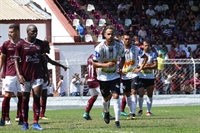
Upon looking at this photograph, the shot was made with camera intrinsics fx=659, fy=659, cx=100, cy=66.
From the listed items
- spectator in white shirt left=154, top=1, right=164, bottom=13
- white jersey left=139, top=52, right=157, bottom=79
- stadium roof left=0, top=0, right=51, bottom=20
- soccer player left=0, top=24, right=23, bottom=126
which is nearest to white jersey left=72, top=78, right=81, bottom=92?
white jersey left=139, top=52, right=157, bottom=79

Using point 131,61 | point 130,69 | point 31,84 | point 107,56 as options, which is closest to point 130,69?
point 130,69

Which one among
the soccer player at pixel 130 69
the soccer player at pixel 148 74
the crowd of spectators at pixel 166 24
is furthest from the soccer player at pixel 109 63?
the crowd of spectators at pixel 166 24

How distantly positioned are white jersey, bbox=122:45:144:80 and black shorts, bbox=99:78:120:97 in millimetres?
3092

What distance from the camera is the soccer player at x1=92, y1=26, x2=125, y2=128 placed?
14.2 metres

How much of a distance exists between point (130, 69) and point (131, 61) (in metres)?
0.24

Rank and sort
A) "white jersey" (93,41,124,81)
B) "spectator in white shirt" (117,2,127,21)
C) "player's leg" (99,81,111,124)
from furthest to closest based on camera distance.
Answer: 1. "spectator in white shirt" (117,2,127,21)
2. "player's leg" (99,81,111,124)
3. "white jersey" (93,41,124,81)

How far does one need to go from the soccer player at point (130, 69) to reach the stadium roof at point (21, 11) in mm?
23821

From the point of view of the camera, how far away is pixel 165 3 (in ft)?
139

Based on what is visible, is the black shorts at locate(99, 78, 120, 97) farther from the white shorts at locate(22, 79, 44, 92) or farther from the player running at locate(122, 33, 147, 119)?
the player running at locate(122, 33, 147, 119)

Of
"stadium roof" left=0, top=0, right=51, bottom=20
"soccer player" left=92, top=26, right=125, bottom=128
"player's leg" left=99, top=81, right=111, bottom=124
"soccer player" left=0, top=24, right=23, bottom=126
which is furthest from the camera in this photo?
"stadium roof" left=0, top=0, right=51, bottom=20

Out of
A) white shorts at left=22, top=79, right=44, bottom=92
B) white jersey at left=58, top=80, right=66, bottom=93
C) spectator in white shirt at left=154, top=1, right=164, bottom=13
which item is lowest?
white jersey at left=58, top=80, right=66, bottom=93

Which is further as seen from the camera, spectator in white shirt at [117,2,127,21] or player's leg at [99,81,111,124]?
spectator in white shirt at [117,2,127,21]

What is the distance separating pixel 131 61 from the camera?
17.8m

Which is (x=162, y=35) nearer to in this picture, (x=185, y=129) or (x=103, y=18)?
(x=103, y=18)
